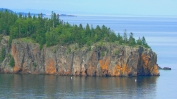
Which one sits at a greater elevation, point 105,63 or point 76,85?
point 105,63

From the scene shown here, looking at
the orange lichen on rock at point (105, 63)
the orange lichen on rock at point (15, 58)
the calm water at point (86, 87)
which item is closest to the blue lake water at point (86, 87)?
the calm water at point (86, 87)

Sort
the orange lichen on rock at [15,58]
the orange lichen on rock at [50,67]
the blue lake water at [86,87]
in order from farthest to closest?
the orange lichen on rock at [15,58] → the orange lichen on rock at [50,67] → the blue lake water at [86,87]

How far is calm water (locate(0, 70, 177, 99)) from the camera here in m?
91.9

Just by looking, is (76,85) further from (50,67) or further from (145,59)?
(145,59)

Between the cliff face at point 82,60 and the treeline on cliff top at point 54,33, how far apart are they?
8.30 ft

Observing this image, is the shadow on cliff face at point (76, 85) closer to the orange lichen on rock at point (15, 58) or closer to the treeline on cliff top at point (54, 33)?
the orange lichen on rock at point (15, 58)

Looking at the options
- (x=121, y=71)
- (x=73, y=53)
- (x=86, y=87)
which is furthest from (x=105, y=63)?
(x=86, y=87)

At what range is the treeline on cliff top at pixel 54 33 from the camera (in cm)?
11744

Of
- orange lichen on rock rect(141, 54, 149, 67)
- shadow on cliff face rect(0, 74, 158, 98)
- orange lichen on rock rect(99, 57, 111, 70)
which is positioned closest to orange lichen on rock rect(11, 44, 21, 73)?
shadow on cliff face rect(0, 74, 158, 98)

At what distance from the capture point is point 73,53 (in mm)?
113312

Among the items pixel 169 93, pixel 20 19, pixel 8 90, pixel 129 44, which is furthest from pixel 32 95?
pixel 20 19

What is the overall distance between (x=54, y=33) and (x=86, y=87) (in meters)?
25.0

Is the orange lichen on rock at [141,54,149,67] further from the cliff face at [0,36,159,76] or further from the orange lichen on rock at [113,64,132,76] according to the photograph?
the orange lichen on rock at [113,64,132,76]

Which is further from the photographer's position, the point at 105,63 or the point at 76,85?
the point at 105,63
